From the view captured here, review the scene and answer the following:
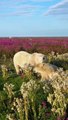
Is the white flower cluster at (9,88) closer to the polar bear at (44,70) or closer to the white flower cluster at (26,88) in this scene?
the white flower cluster at (26,88)

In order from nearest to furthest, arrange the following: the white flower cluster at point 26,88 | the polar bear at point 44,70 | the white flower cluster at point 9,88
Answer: the white flower cluster at point 26,88, the white flower cluster at point 9,88, the polar bear at point 44,70

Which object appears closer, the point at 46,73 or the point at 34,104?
the point at 34,104

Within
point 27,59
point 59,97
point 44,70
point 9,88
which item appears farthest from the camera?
point 27,59

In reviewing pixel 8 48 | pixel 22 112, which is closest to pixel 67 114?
pixel 22 112

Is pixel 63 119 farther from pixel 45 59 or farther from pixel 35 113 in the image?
pixel 45 59

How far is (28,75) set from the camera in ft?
43.5

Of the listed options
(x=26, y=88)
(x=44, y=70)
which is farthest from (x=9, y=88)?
(x=44, y=70)

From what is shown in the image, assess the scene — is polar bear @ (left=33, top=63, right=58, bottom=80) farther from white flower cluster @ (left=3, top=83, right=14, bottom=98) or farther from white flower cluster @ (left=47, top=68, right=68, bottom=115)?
white flower cluster @ (left=47, top=68, right=68, bottom=115)

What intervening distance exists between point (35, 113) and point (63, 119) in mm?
704

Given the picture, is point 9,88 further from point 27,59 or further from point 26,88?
point 27,59

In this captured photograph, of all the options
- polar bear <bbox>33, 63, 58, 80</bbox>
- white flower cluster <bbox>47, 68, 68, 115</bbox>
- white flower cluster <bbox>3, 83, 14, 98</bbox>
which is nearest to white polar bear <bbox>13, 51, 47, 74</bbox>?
polar bear <bbox>33, 63, 58, 80</bbox>

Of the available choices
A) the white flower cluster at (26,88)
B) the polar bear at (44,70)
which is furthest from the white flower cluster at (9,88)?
the polar bear at (44,70)

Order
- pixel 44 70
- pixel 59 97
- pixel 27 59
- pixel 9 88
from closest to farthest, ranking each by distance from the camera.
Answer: pixel 59 97
pixel 9 88
pixel 44 70
pixel 27 59

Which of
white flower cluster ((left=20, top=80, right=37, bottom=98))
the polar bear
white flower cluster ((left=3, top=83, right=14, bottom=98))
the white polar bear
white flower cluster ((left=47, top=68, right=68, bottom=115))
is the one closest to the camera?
white flower cluster ((left=20, top=80, right=37, bottom=98))
